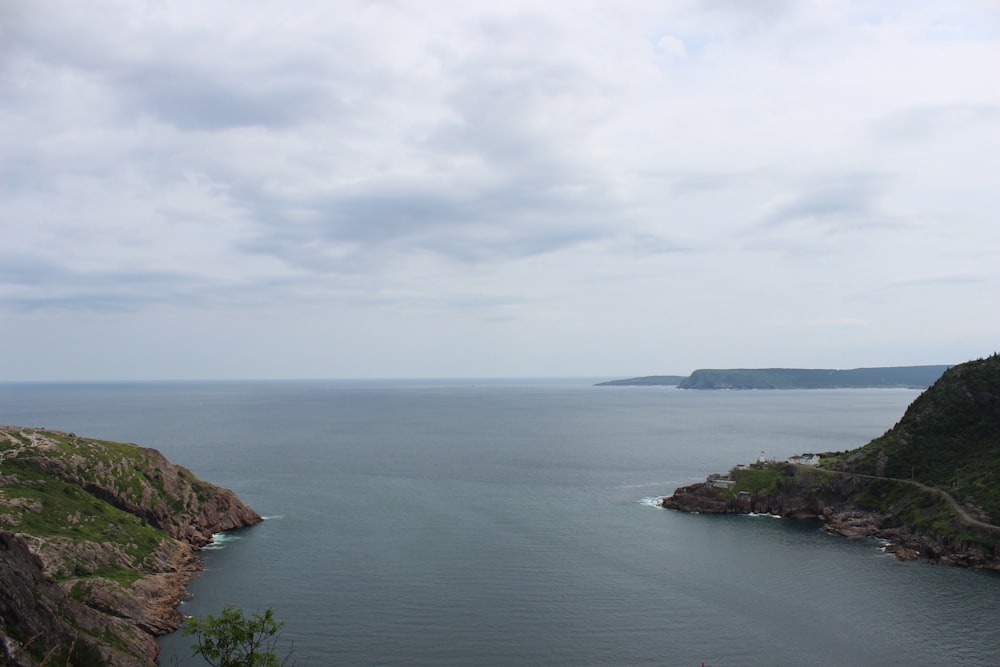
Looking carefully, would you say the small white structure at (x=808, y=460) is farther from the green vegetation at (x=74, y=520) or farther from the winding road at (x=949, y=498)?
the green vegetation at (x=74, y=520)

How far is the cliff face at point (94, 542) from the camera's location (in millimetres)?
52719

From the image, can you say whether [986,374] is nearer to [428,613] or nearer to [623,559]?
[623,559]

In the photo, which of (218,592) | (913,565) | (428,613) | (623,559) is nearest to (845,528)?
(913,565)

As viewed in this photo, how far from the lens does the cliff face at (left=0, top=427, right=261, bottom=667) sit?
52.7m

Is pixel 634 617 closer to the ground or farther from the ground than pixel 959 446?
closer to the ground

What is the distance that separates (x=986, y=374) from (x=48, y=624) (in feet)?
573

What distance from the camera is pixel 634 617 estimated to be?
79125 millimetres

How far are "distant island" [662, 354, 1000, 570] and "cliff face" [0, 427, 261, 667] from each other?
97.6 metres

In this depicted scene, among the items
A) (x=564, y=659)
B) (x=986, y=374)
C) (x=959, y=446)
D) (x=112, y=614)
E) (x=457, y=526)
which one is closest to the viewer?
(x=564, y=659)

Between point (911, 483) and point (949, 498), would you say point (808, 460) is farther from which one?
point (949, 498)

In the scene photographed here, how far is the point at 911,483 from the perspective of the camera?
422 feet

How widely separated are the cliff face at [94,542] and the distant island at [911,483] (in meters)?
97.6

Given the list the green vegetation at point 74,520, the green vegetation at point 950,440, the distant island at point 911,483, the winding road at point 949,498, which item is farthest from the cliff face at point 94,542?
the green vegetation at point 950,440

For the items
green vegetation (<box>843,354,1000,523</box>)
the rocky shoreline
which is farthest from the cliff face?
green vegetation (<box>843,354,1000,523</box>)
